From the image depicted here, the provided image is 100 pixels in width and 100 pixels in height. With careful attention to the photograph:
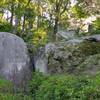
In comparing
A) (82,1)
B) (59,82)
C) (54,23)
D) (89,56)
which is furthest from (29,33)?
(59,82)

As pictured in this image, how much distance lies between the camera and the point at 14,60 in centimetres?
1161

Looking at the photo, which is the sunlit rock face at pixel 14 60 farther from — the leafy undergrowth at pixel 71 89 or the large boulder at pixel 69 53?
the leafy undergrowth at pixel 71 89

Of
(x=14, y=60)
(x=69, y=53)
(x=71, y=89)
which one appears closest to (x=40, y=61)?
(x=14, y=60)

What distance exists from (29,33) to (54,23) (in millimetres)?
1842

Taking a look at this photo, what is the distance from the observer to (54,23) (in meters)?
20.0

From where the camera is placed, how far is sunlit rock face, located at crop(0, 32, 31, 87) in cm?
1126

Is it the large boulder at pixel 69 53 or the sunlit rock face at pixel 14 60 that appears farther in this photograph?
the sunlit rock face at pixel 14 60

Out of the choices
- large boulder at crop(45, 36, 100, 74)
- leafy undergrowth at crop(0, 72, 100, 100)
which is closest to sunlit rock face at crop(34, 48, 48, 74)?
large boulder at crop(45, 36, 100, 74)

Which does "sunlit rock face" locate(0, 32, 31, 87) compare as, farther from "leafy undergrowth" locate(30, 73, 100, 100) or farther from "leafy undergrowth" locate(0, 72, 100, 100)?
"leafy undergrowth" locate(30, 73, 100, 100)

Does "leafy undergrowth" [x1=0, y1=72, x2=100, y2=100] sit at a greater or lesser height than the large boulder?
lesser

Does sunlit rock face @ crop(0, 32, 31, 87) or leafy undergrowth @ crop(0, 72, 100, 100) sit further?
sunlit rock face @ crop(0, 32, 31, 87)

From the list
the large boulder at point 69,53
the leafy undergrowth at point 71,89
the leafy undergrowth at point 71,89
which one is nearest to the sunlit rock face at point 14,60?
the large boulder at point 69,53

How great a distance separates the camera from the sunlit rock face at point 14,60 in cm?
1126

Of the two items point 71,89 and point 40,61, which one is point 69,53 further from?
point 71,89
